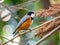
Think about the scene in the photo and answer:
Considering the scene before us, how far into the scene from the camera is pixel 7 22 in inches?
63.9

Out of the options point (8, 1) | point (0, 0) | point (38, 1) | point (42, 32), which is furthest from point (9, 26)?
point (42, 32)

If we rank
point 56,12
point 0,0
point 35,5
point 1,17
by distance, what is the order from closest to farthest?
point 56,12, point 0,0, point 1,17, point 35,5

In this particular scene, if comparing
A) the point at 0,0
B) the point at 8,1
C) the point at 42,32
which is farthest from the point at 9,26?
the point at 42,32

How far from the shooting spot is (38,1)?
4.66 feet

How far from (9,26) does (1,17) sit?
0.89ft

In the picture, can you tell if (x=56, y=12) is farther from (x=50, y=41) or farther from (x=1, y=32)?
(x=1, y=32)

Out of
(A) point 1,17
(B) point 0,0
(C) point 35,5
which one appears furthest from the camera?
(C) point 35,5

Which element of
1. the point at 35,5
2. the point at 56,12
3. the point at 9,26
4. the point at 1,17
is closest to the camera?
the point at 56,12

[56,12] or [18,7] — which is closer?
[56,12]

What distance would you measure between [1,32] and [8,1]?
240 mm

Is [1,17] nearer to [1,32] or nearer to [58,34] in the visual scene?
[1,32]

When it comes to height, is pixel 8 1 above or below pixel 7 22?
above

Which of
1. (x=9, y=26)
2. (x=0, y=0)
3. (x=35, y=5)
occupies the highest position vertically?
(x=0, y=0)

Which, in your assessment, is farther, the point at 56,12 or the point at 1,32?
the point at 1,32
